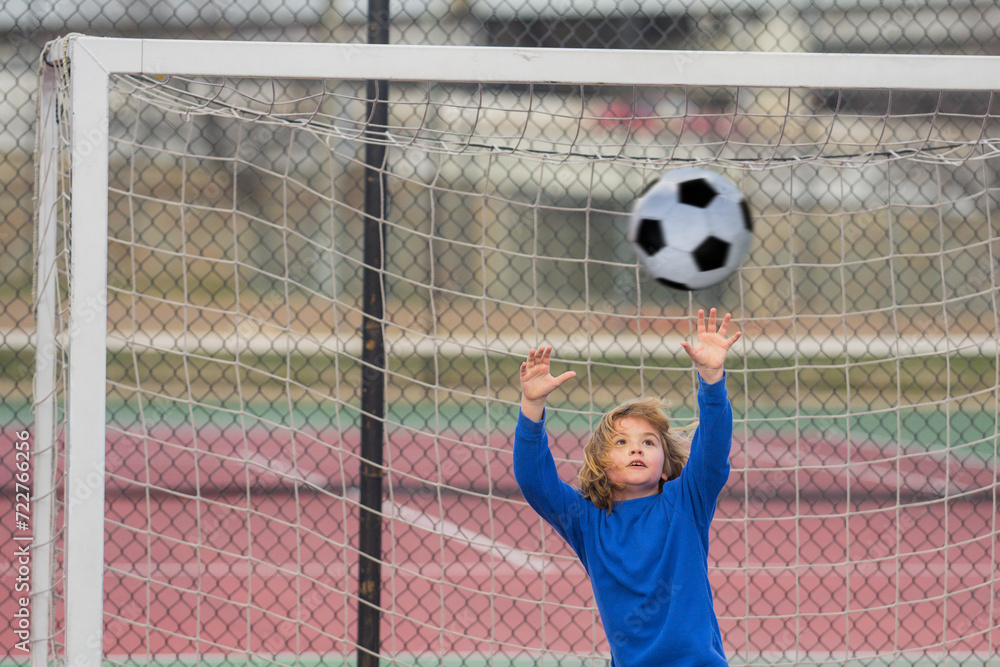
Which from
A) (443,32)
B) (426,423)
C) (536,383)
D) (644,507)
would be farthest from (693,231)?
(443,32)

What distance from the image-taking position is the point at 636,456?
1.74 m

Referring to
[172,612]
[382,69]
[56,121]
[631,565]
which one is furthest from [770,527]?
[56,121]

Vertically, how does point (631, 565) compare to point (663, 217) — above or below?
below

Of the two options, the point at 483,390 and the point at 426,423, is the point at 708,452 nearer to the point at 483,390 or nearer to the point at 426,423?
the point at 426,423

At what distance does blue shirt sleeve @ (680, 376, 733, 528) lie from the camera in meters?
1.67

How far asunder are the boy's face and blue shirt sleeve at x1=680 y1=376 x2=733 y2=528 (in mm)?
68

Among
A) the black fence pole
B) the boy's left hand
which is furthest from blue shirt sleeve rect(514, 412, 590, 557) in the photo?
the black fence pole

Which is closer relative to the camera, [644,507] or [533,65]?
[644,507]

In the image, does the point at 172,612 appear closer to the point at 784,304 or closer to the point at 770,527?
the point at 770,527

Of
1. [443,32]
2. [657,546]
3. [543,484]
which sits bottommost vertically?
[657,546]

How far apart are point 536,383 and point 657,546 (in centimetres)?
40

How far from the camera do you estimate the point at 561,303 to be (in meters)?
10.6

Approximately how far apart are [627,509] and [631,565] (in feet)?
0.39

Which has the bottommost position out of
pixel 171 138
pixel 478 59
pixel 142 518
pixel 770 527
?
pixel 770 527
